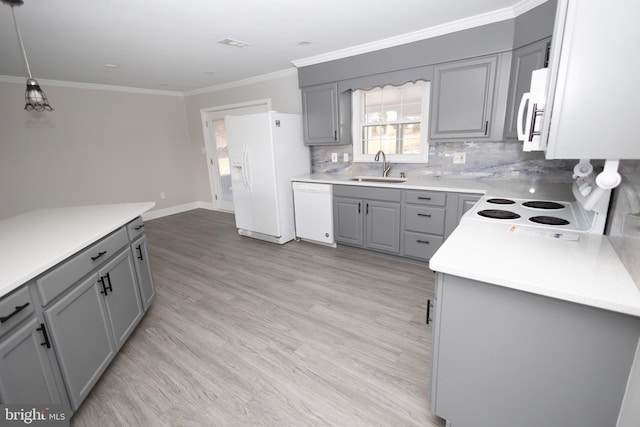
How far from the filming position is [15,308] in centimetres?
119

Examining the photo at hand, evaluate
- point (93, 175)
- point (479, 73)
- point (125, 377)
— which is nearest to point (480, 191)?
point (479, 73)

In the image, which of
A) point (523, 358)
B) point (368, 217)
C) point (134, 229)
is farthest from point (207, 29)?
point (523, 358)

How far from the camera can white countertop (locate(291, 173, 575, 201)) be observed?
2.43 metres

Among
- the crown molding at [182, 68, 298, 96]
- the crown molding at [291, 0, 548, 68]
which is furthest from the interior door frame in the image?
the crown molding at [291, 0, 548, 68]

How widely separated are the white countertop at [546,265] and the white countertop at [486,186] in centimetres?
111

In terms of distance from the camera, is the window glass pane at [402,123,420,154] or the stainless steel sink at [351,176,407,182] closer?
the stainless steel sink at [351,176,407,182]

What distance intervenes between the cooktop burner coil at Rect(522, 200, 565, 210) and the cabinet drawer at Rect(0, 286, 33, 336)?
2.87 metres

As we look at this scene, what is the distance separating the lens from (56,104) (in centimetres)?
427

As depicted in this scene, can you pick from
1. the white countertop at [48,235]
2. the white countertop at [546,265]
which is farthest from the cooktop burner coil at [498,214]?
the white countertop at [48,235]

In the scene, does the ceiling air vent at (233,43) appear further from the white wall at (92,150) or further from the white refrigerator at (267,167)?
the white wall at (92,150)

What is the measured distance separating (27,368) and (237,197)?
127 inches

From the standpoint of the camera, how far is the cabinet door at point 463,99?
8.89 ft

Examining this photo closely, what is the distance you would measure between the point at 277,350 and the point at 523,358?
1.46 m

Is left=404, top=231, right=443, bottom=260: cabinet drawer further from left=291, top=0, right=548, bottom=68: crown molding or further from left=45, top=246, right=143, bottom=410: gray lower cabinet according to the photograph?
left=45, top=246, right=143, bottom=410: gray lower cabinet
